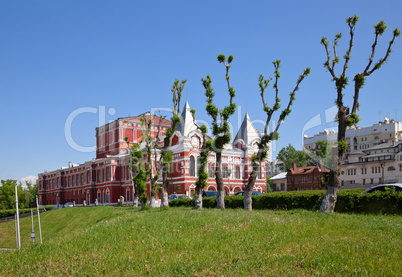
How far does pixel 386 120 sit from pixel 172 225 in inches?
3325

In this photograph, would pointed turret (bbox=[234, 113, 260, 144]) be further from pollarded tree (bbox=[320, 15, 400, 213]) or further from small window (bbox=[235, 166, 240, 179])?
pollarded tree (bbox=[320, 15, 400, 213])

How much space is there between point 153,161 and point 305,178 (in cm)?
3254

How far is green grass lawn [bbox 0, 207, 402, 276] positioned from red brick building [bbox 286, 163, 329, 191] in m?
54.9

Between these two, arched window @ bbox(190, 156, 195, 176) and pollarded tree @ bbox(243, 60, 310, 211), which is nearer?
pollarded tree @ bbox(243, 60, 310, 211)

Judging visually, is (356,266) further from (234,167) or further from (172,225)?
(234,167)

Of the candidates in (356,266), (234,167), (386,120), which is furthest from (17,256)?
(386,120)

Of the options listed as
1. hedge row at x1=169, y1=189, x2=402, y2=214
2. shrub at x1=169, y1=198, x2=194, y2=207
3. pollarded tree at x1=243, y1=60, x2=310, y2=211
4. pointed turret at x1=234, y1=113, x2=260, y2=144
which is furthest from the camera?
pointed turret at x1=234, y1=113, x2=260, y2=144

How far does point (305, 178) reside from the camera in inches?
2687

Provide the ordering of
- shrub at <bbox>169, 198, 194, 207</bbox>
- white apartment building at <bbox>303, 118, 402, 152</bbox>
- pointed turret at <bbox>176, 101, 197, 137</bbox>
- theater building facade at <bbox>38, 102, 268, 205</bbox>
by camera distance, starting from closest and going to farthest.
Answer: shrub at <bbox>169, 198, 194, 207</bbox>, theater building facade at <bbox>38, 102, 268, 205</bbox>, pointed turret at <bbox>176, 101, 197, 137</bbox>, white apartment building at <bbox>303, 118, 402, 152</bbox>

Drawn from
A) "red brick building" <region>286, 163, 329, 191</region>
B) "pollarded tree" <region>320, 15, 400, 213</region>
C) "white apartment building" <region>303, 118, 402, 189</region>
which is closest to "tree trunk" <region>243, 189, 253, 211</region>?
"pollarded tree" <region>320, 15, 400, 213</region>

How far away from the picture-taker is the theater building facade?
4709cm

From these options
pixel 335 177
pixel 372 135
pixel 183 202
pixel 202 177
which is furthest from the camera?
pixel 372 135

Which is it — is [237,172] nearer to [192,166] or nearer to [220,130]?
[192,166]

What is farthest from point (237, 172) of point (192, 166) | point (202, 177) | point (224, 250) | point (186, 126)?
point (224, 250)
